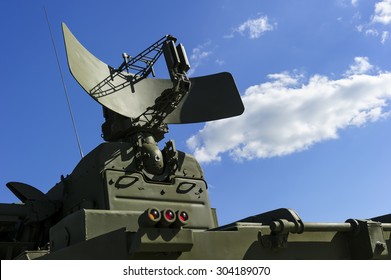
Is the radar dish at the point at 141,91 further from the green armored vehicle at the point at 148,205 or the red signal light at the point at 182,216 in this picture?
the red signal light at the point at 182,216

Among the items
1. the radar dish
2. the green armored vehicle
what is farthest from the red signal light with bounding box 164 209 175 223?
the radar dish

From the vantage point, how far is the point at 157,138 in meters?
9.89

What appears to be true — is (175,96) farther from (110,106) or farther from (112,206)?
(112,206)

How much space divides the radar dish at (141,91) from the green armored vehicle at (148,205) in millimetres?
24

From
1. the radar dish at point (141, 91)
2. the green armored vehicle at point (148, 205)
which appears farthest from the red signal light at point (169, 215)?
the radar dish at point (141, 91)

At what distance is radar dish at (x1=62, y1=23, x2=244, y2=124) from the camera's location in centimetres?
943

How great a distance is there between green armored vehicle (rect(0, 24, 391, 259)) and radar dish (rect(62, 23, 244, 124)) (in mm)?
24

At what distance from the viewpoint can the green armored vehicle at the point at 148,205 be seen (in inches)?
195

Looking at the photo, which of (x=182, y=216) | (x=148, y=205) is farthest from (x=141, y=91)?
(x=182, y=216)

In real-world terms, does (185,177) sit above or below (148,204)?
above

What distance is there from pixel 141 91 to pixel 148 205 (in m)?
3.26

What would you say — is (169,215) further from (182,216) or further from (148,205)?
(148,205)
